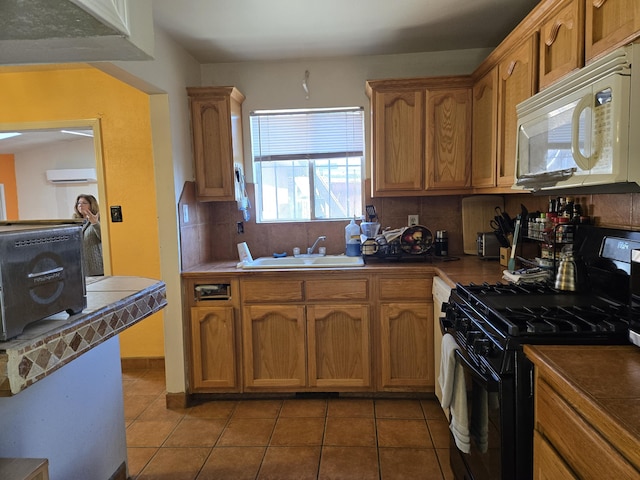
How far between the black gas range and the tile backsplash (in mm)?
1041

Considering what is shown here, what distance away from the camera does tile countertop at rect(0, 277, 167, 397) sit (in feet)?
2.70

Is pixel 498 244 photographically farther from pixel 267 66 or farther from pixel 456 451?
pixel 267 66

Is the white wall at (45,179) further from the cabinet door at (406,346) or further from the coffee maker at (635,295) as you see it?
the coffee maker at (635,295)

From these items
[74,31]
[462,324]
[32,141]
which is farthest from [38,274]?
[32,141]

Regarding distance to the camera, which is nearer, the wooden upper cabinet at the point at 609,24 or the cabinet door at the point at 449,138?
the wooden upper cabinet at the point at 609,24

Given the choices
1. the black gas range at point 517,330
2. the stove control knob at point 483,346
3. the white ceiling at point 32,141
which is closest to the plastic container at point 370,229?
the black gas range at point 517,330

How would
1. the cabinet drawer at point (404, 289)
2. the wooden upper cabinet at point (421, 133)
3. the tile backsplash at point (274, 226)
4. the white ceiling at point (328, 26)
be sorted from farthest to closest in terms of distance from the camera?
the tile backsplash at point (274, 226) → the wooden upper cabinet at point (421, 133) → the cabinet drawer at point (404, 289) → the white ceiling at point (328, 26)

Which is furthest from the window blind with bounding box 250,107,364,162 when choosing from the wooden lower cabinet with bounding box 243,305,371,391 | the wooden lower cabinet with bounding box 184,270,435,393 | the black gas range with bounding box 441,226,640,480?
the black gas range with bounding box 441,226,640,480

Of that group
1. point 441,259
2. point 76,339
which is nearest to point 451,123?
point 441,259

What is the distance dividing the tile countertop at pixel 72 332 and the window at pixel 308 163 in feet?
5.86

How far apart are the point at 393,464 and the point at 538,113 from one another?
1.78 m

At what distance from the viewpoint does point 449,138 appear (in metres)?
2.62

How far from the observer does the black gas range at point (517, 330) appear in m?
1.19

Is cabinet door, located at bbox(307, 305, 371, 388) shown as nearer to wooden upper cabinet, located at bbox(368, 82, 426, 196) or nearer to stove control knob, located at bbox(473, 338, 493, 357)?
wooden upper cabinet, located at bbox(368, 82, 426, 196)
